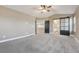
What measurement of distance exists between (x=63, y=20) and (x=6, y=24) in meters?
7.04

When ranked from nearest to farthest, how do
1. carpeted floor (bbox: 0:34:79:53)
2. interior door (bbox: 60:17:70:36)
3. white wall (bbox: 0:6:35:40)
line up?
1. carpeted floor (bbox: 0:34:79:53)
2. white wall (bbox: 0:6:35:40)
3. interior door (bbox: 60:17:70:36)

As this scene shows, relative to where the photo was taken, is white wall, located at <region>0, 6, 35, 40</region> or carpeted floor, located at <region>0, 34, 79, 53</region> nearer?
carpeted floor, located at <region>0, 34, 79, 53</region>

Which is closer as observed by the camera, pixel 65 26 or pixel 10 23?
pixel 10 23

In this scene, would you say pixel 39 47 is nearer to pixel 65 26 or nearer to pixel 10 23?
pixel 10 23

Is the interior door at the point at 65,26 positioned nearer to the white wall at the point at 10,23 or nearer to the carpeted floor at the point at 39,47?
the white wall at the point at 10,23

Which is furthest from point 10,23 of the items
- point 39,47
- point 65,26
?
point 65,26

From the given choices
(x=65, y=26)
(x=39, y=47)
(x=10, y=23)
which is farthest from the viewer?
(x=65, y=26)

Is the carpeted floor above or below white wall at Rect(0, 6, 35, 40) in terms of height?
below

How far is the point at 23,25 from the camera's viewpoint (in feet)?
31.7

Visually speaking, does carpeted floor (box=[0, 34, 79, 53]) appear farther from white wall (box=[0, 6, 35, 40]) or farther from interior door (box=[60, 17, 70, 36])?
interior door (box=[60, 17, 70, 36])

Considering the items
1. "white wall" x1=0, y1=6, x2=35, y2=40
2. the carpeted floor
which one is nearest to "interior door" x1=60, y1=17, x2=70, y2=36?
"white wall" x1=0, y1=6, x2=35, y2=40

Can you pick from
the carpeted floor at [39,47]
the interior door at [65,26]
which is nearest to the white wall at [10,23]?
the carpeted floor at [39,47]
